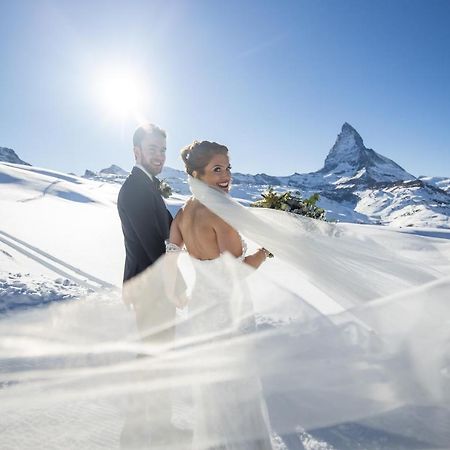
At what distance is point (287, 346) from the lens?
2289mm

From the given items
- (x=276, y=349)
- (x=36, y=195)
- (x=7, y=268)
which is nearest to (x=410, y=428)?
(x=276, y=349)

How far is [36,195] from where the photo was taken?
92.2 ft

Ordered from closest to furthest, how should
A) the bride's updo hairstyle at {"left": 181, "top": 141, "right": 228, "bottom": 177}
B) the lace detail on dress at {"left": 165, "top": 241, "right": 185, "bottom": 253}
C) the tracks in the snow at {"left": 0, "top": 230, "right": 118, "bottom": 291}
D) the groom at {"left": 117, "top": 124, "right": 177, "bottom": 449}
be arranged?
the bride's updo hairstyle at {"left": 181, "top": 141, "right": 228, "bottom": 177}, the lace detail on dress at {"left": 165, "top": 241, "right": 185, "bottom": 253}, the groom at {"left": 117, "top": 124, "right": 177, "bottom": 449}, the tracks in the snow at {"left": 0, "top": 230, "right": 118, "bottom": 291}

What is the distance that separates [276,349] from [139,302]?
119 cm

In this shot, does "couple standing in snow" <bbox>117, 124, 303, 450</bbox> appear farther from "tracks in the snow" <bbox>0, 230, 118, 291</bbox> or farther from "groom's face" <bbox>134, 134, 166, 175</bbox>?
"tracks in the snow" <bbox>0, 230, 118, 291</bbox>

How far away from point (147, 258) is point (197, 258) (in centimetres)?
65

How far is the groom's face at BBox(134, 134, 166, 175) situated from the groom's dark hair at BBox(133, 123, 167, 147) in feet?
0.07

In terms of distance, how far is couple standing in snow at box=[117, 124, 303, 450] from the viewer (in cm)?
218

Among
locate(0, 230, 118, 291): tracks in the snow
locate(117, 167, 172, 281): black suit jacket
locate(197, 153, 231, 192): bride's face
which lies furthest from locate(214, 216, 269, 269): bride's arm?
locate(0, 230, 118, 291): tracks in the snow

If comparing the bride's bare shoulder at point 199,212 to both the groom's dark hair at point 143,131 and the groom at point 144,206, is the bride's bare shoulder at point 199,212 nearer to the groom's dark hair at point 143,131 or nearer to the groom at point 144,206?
the groom at point 144,206

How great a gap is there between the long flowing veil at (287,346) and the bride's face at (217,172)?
58mm

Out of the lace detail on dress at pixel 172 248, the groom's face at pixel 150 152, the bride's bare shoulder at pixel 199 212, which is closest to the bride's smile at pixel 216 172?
the bride's bare shoulder at pixel 199 212

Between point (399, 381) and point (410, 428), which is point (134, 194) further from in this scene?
point (410, 428)

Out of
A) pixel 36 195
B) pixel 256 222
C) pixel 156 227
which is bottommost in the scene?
pixel 36 195
